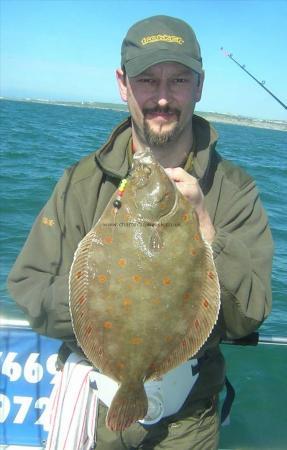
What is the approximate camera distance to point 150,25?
2898 millimetres

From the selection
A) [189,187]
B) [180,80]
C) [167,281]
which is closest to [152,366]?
[167,281]

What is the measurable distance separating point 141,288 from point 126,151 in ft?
3.81

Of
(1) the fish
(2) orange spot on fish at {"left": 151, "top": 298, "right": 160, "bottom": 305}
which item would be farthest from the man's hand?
(2) orange spot on fish at {"left": 151, "top": 298, "right": 160, "bottom": 305}

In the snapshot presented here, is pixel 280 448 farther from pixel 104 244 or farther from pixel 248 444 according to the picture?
pixel 104 244

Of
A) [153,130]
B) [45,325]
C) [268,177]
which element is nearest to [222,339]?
[45,325]

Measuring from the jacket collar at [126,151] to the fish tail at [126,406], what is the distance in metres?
1.17

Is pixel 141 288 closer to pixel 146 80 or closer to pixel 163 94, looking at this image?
pixel 163 94

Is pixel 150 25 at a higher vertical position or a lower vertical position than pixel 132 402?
higher

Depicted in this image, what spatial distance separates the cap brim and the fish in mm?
739

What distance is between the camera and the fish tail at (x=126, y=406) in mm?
2247

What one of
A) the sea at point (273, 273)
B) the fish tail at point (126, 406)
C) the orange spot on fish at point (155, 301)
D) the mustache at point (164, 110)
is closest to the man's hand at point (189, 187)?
the orange spot on fish at point (155, 301)

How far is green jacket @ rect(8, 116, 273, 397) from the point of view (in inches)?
98.5

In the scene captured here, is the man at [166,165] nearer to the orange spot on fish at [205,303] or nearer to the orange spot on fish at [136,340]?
the orange spot on fish at [205,303]

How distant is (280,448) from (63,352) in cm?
246
